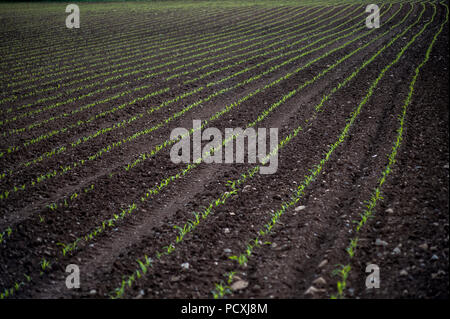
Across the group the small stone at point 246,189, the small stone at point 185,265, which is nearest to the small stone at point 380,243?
the small stone at point 246,189

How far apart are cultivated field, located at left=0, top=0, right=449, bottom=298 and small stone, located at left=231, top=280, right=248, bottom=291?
2cm

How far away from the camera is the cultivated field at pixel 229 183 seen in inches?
158

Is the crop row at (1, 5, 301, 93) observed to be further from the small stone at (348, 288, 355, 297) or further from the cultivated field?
the small stone at (348, 288, 355, 297)

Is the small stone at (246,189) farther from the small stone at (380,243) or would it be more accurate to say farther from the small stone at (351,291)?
the small stone at (351,291)

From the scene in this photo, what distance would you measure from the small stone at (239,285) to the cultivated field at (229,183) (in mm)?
20

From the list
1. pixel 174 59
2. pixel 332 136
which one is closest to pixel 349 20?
pixel 174 59

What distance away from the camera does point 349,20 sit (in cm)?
2531

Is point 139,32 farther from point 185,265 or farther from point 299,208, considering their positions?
point 185,265

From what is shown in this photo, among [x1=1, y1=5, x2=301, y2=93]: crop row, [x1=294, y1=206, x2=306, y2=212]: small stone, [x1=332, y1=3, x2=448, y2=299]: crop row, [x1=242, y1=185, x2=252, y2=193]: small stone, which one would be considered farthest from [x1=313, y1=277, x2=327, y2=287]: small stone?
[x1=1, y1=5, x2=301, y2=93]: crop row

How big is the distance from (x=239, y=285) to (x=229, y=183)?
2.54m

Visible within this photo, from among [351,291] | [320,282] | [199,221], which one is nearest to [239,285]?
[320,282]

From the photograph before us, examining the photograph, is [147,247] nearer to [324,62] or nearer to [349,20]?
[324,62]

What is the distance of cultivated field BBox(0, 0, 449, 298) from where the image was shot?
4008 mm
